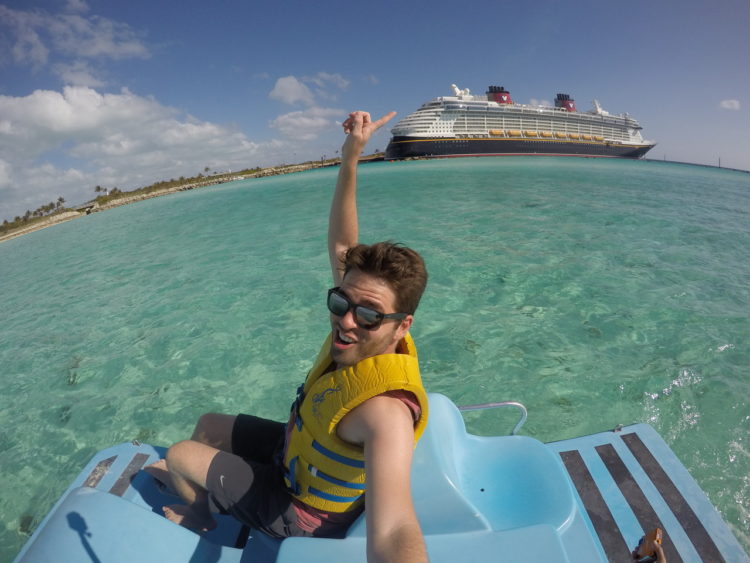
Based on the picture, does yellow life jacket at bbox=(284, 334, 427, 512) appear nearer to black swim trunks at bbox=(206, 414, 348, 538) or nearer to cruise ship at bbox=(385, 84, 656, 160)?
black swim trunks at bbox=(206, 414, 348, 538)

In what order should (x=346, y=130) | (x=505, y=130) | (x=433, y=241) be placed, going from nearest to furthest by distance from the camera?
(x=346, y=130) < (x=433, y=241) < (x=505, y=130)

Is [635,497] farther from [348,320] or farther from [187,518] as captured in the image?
[187,518]

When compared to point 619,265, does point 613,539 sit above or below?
Answer: below

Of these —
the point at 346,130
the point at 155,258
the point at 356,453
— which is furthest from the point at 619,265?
the point at 155,258

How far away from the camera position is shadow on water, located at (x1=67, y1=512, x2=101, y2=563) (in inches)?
51.6

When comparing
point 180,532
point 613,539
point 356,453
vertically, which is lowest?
point 613,539

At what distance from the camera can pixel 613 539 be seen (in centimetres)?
201

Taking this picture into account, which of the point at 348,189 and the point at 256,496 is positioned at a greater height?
the point at 348,189

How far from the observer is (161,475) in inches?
91.6

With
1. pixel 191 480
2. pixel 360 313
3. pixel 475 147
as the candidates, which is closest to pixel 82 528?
pixel 191 480

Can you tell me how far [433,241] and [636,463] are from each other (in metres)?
8.02

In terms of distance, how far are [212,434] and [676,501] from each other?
108 inches

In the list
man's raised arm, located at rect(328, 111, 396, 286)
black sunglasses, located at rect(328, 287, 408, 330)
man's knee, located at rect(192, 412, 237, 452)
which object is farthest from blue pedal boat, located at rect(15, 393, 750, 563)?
man's raised arm, located at rect(328, 111, 396, 286)

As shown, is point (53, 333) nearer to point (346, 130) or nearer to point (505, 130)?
point (346, 130)
